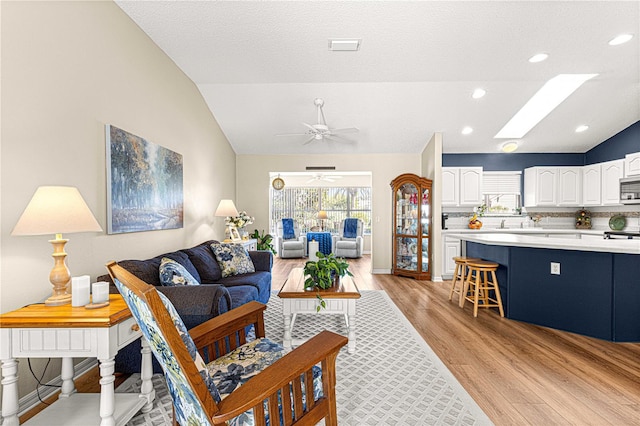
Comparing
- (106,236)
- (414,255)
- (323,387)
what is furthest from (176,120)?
(414,255)

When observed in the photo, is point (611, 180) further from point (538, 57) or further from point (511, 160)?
point (538, 57)

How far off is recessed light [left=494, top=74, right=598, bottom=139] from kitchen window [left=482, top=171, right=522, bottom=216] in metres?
0.92

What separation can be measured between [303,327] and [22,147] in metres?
2.73

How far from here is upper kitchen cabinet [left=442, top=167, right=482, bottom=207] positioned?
6.11 metres

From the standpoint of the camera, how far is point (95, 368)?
2.50 metres

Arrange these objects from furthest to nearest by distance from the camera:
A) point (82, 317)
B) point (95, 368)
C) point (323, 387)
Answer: point (95, 368)
point (82, 317)
point (323, 387)

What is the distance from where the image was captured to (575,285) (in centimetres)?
330

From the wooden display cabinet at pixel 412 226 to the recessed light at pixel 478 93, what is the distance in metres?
1.66

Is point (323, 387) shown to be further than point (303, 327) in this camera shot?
No

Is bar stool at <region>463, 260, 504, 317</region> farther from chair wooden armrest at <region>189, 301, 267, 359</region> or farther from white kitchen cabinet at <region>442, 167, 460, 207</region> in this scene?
chair wooden armrest at <region>189, 301, 267, 359</region>

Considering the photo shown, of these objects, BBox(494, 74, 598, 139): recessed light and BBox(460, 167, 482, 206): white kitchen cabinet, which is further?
BBox(460, 167, 482, 206): white kitchen cabinet

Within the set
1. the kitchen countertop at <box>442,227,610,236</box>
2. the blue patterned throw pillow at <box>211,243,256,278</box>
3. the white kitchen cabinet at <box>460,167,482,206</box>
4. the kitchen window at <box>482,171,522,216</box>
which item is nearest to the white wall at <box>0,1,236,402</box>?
the blue patterned throw pillow at <box>211,243,256,278</box>

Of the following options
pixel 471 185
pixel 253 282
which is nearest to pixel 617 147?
pixel 471 185

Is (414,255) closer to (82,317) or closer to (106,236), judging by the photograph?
(106,236)
